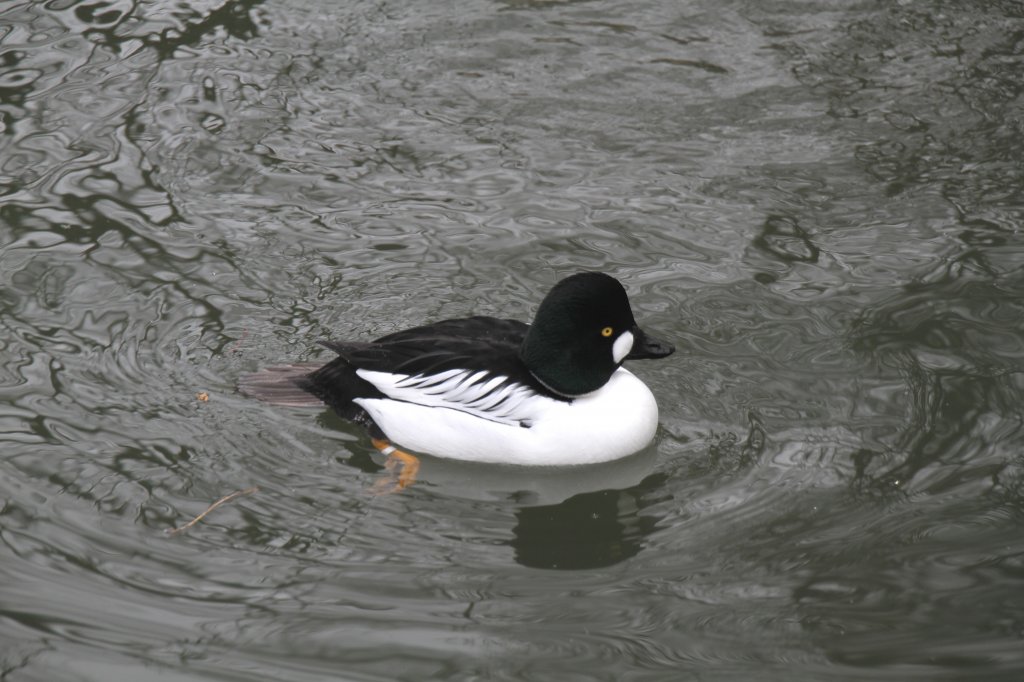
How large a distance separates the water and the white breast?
0.14 m

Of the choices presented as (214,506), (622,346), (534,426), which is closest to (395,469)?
(534,426)

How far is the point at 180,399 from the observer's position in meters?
6.24

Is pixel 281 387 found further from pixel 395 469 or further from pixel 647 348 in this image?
pixel 647 348

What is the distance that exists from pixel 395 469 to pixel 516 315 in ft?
4.57

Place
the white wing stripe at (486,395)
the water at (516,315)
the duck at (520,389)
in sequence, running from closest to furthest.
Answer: the water at (516,315)
the duck at (520,389)
the white wing stripe at (486,395)

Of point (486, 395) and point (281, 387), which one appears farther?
point (281, 387)

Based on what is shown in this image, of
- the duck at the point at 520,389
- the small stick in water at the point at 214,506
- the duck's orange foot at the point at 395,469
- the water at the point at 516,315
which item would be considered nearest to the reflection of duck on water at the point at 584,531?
the water at the point at 516,315

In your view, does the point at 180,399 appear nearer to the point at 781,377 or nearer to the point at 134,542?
the point at 134,542

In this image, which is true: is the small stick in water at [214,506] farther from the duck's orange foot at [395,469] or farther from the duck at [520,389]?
the duck at [520,389]

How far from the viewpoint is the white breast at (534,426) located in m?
5.95

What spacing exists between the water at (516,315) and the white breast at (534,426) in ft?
0.47

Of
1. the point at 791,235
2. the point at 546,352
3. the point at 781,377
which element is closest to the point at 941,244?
the point at 791,235

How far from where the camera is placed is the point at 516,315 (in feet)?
23.0

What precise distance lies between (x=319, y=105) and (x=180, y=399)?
339 centimetres
